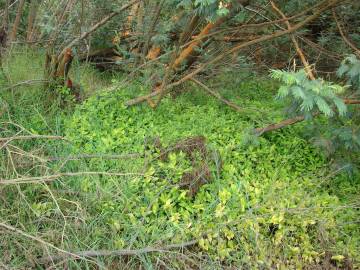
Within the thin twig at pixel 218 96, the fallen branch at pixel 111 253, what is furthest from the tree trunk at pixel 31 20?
the fallen branch at pixel 111 253

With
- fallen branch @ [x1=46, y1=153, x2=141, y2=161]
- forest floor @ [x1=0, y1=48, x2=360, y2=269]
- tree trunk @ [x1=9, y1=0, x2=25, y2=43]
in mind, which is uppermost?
tree trunk @ [x1=9, y1=0, x2=25, y2=43]

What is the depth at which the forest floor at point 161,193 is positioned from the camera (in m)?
3.15

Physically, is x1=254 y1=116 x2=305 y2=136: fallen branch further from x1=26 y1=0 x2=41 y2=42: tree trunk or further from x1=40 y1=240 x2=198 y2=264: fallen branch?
x1=26 y1=0 x2=41 y2=42: tree trunk

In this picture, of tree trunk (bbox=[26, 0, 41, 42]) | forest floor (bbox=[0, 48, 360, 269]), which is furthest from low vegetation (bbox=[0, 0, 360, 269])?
tree trunk (bbox=[26, 0, 41, 42])

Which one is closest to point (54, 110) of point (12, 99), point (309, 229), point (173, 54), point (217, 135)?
point (12, 99)

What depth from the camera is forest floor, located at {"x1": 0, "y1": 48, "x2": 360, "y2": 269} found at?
→ 3.15 m

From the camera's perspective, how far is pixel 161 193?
138 inches

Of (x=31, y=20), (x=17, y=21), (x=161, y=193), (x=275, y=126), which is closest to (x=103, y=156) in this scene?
(x=161, y=193)

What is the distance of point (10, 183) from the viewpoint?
3160 mm

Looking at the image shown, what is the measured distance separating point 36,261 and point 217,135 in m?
2.10

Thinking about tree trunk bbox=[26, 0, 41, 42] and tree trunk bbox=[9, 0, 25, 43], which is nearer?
tree trunk bbox=[9, 0, 25, 43]

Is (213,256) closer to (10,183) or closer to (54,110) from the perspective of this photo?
(10,183)

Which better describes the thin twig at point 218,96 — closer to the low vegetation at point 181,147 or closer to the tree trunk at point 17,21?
the low vegetation at point 181,147

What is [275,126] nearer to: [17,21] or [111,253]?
[111,253]
